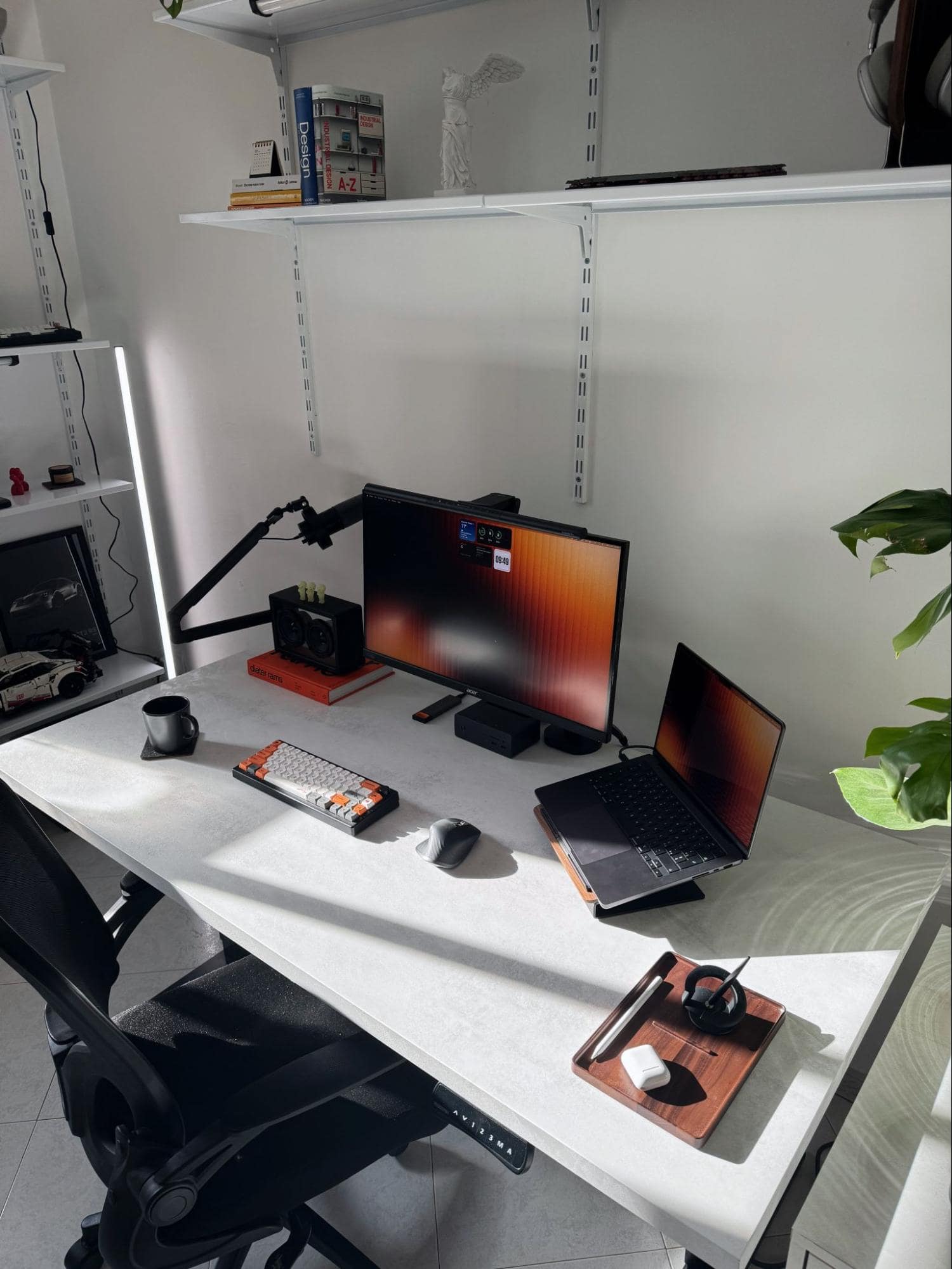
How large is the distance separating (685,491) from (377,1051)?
3.54ft

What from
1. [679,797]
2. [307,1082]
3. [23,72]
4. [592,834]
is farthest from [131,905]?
[23,72]

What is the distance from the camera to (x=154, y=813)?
152 centimetres

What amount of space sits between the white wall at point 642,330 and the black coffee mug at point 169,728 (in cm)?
77

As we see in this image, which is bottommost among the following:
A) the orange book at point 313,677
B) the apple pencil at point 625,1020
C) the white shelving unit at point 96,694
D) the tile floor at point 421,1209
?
the tile floor at point 421,1209

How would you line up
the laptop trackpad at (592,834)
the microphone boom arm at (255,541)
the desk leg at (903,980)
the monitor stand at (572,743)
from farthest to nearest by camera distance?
the microphone boom arm at (255,541) < the monitor stand at (572,743) < the desk leg at (903,980) < the laptop trackpad at (592,834)

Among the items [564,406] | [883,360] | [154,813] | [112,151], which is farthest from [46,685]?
[883,360]

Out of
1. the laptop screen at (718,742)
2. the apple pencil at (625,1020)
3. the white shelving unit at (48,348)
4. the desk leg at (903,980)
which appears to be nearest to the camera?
the apple pencil at (625,1020)

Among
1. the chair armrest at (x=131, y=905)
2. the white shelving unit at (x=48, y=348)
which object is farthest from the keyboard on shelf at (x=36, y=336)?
the chair armrest at (x=131, y=905)

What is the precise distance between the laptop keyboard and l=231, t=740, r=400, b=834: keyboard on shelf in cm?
37

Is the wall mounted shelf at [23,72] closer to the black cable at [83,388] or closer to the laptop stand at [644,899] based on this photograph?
the black cable at [83,388]

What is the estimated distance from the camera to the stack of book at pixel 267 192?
1713 millimetres

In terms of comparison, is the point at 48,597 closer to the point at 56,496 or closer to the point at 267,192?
the point at 56,496

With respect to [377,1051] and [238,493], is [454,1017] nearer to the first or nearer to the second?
[377,1051]

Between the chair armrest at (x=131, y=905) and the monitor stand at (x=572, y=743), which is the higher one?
the monitor stand at (x=572, y=743)
